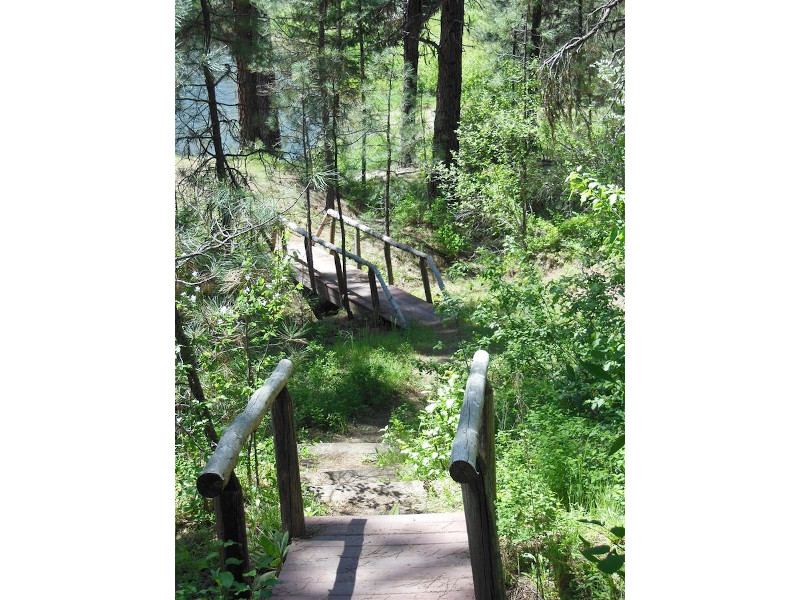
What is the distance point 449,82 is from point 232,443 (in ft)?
41.7

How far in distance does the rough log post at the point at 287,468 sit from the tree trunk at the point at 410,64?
9753 millimetres

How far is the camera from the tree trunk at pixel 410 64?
1303 cm

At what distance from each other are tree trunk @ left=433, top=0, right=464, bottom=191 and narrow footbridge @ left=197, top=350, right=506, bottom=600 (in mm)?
10963

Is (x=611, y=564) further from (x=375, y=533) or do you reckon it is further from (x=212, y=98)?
(x=212, y=98)

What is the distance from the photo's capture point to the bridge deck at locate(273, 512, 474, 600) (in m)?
3.15

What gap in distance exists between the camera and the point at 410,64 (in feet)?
42.3

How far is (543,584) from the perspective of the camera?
3.30 m

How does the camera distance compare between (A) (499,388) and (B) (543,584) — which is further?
(A) (499,388)

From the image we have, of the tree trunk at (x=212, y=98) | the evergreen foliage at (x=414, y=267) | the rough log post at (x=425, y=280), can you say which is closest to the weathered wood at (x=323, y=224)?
the evergreen foliage at (x=414, y=267)

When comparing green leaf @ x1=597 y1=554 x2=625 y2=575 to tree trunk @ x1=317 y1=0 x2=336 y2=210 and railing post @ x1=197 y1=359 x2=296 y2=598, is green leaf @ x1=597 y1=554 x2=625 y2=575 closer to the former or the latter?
railing post @ x1=197 y1=359 x2=296 y2=598

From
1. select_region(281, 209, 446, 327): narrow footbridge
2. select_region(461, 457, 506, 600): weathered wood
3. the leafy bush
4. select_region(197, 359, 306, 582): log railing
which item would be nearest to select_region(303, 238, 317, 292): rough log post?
select_region(281, 209, 446, 327): narrow footbridge
